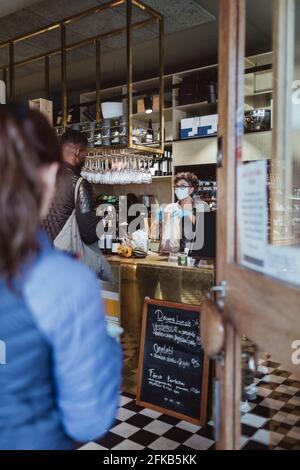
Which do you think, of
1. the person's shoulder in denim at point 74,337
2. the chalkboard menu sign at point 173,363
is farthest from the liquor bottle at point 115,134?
the person's shoulder in denim at point 74,337

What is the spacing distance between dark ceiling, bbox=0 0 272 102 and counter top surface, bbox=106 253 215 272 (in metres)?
1.46

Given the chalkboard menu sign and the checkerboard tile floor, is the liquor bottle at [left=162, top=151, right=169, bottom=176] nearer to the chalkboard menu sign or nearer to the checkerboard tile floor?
the chalkboard menu sign

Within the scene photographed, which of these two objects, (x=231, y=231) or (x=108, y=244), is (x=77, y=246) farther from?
(x=231, y=231)

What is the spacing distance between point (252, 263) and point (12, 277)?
60 centimetres

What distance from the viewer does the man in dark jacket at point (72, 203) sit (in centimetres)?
291

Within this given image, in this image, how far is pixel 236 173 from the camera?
1.19 meters

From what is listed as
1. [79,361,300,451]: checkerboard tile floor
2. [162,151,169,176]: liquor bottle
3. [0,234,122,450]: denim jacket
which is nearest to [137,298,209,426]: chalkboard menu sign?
[79,361,300,451]: checkerboard tile floor

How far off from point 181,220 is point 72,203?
1.56 meters

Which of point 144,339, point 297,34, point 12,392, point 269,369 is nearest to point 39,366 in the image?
point 12,392

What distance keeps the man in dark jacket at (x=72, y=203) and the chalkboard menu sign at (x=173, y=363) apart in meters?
0.69

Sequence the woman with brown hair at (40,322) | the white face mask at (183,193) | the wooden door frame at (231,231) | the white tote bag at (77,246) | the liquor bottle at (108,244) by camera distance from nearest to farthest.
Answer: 1. the woman with brown hair at (40,322)
2. the wooden door frame at (231,231)
3. the white tote bag at (77,246)
4. the liquor bottle at (108,244)
5. the white face mask at (183,193)

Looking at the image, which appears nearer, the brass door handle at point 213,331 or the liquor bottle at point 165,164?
the brass door handle at point 213,331

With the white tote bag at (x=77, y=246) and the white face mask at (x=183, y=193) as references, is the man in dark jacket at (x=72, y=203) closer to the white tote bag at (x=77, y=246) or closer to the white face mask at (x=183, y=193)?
the white tote bag at (x=77, y=246)
